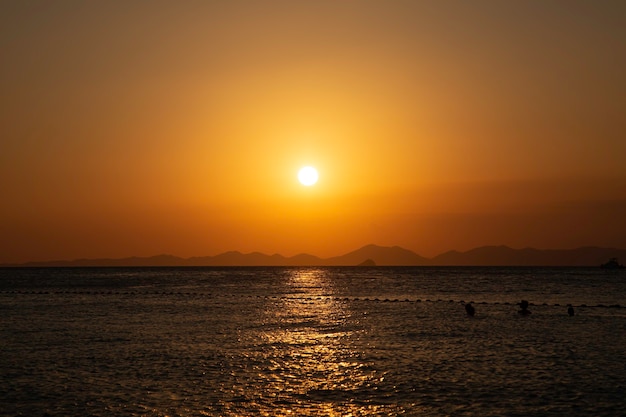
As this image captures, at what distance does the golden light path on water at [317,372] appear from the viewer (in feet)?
81.7

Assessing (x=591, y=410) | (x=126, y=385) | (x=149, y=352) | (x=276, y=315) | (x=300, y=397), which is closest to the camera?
(x=591, y=410)

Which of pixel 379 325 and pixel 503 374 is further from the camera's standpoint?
pixel 379 325

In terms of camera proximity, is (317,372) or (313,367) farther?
(313,367)

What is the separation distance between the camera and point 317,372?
3189 centimetres

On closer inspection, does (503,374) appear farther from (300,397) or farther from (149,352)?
(149,352)

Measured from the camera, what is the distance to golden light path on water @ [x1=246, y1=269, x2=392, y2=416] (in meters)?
24.9

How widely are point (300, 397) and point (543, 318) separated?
43.4m

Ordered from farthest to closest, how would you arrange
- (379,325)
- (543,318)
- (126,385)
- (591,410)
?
(543,318)
(379,325)
(126,385)
(591,410)

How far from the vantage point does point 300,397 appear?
86.7 feet

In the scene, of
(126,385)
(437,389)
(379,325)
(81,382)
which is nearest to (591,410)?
(437,389)

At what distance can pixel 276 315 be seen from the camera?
224 feet

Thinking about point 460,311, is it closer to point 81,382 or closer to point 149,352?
point 149,352

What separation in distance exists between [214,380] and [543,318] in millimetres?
42786

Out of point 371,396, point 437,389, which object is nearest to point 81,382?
point 371,396
